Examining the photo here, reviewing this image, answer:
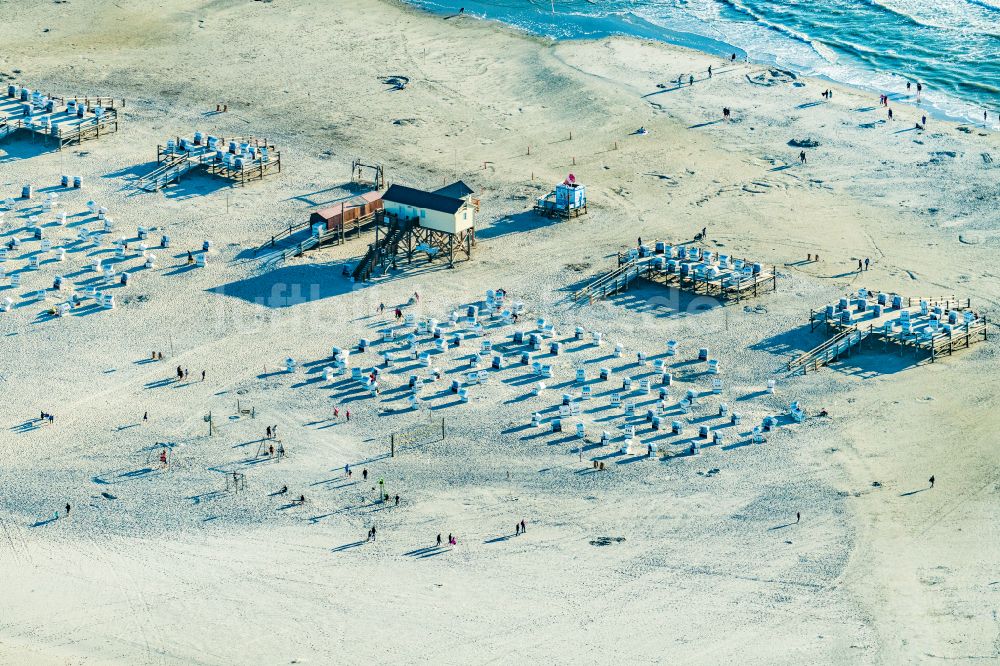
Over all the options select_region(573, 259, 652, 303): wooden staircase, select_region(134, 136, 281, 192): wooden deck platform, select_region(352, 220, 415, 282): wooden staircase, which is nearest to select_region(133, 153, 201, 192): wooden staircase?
select_region(134, 136, 281, 192): wooden deck platform

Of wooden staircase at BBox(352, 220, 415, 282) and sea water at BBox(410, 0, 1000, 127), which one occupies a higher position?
sea water at BBox(410, 0, 1000, 127)

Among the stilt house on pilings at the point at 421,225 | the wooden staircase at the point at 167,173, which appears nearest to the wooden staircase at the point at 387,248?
the stilt house on pilings at the point at 421,225

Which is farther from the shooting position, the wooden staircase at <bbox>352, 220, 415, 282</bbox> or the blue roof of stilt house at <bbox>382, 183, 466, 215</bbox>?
the wooden staircase at <bbox>352, 220, 415, 282</bbox>

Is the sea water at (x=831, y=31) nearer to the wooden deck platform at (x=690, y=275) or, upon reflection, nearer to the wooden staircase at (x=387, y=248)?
the wooden deck platform at (x=690, y=275)

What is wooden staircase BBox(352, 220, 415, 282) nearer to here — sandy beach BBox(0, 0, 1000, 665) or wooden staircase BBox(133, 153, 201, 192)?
sandy beach BBox(0, 0, 1000, 665)

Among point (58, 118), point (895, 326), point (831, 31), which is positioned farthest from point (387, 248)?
point (831, 31)

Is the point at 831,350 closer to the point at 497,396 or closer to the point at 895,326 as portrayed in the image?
the point at 895,326

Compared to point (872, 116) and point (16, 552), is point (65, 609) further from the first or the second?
point (872, 116)

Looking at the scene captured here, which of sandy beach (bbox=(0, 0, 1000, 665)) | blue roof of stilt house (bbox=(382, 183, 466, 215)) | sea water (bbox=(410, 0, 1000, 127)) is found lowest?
sandy beach (bbox=(0, 0, 1000, 665))
